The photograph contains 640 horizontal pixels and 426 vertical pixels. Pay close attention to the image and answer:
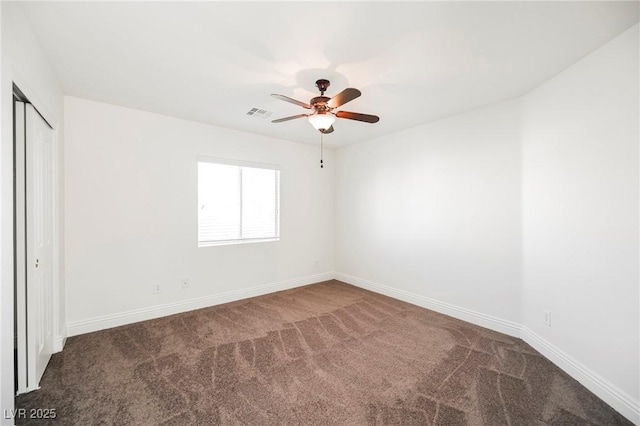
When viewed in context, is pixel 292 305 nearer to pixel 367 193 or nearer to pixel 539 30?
pixel 367 193

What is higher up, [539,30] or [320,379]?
[539,30]

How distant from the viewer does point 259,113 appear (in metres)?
3.46

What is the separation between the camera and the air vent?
3355 mm

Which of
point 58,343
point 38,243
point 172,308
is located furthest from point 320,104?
point 58,343

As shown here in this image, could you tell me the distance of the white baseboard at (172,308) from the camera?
307cm

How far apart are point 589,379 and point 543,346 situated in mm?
494

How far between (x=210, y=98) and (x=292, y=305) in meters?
2.85

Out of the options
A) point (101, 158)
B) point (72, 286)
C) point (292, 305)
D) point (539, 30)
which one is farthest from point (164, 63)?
point (292, 305)

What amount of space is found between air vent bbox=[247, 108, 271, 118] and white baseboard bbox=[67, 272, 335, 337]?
8.37 ft

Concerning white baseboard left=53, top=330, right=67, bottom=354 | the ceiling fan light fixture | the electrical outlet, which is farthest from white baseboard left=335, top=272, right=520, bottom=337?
white baseboard left=53, top=330, right=67, bottom=354

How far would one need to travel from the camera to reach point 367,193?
4.79 metres

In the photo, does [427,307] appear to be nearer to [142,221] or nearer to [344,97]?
[344,97]

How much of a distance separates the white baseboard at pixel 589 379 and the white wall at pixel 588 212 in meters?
0.03

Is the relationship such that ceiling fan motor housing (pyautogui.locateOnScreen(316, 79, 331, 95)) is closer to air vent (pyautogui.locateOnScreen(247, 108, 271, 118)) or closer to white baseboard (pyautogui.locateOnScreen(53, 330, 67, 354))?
air vent (pyautogui.locateOnScreen(247, 108, 271, 118))
